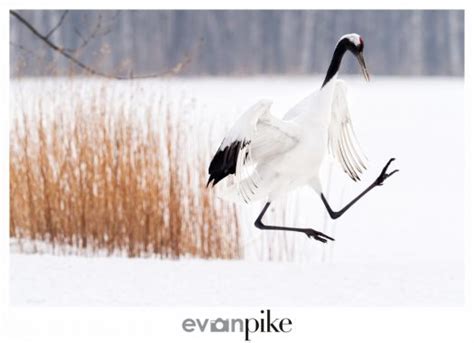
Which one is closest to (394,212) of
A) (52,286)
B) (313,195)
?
(313,195)

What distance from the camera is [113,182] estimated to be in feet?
17.5

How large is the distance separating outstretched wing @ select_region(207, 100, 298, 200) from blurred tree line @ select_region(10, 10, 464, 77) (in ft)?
24.3

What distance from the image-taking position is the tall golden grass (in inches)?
205

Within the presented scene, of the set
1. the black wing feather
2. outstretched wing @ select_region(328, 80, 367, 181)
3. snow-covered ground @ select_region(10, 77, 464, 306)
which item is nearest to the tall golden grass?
snow-covered ground @ select_region(10, 77, 464, 306)

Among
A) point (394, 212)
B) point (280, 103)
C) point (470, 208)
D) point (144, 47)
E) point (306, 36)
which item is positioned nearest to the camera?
point (470, 208)

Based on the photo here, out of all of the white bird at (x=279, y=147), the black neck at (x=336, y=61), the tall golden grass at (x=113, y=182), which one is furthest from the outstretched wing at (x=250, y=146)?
the tall golden grass at (x=113, y=182)

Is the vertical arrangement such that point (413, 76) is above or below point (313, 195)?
above

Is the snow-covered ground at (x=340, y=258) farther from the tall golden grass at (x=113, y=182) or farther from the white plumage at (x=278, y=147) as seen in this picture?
the white plumage at (x=278, y=147)

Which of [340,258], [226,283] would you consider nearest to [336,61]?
[226,283]

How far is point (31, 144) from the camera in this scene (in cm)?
551

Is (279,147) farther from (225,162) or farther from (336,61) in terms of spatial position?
(336,61)

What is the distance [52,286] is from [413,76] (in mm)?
8275

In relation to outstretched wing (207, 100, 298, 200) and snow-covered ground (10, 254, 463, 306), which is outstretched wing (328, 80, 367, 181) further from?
snow-covered ground (10, 254, 463, 306)

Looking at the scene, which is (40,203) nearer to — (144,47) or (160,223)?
(160,223)
